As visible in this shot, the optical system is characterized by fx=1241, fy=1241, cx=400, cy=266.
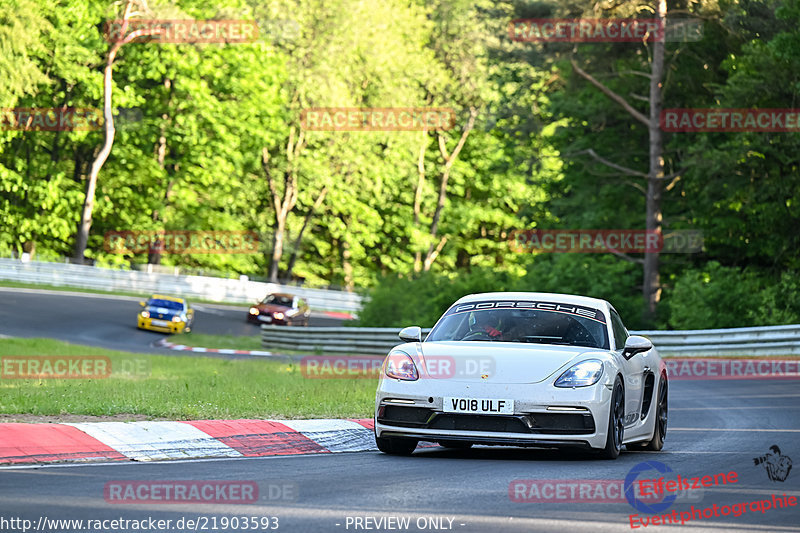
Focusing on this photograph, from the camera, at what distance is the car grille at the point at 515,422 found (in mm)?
9992

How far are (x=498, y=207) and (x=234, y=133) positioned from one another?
67.4 feet

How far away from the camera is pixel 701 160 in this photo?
1355 inches

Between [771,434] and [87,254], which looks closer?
[771,434]

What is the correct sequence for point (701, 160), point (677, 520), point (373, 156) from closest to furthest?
1. point (677, 520)
2. point (701, 160)
3. point (373, 156)

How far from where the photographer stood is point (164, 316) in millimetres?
41406

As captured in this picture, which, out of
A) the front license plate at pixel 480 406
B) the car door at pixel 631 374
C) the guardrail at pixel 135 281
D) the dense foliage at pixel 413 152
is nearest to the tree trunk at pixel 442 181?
the dense foliage at pixel 413 152

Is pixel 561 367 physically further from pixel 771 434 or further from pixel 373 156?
pixel 373 156

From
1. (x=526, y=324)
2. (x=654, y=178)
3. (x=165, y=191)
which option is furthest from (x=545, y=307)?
(x=165, y=191)

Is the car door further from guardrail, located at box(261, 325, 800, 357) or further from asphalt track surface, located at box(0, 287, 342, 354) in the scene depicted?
asphalt track surface, located at box(0, 287, 342, 354)

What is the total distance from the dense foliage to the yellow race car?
745cm

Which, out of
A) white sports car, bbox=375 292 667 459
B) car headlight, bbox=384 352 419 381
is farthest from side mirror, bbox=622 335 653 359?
car headlight, bbox=384 352 419 381

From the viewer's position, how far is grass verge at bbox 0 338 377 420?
12641 mm

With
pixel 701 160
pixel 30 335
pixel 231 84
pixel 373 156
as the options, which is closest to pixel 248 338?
pixel 30 335

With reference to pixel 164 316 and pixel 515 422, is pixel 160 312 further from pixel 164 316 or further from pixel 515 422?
pixel 515 422
